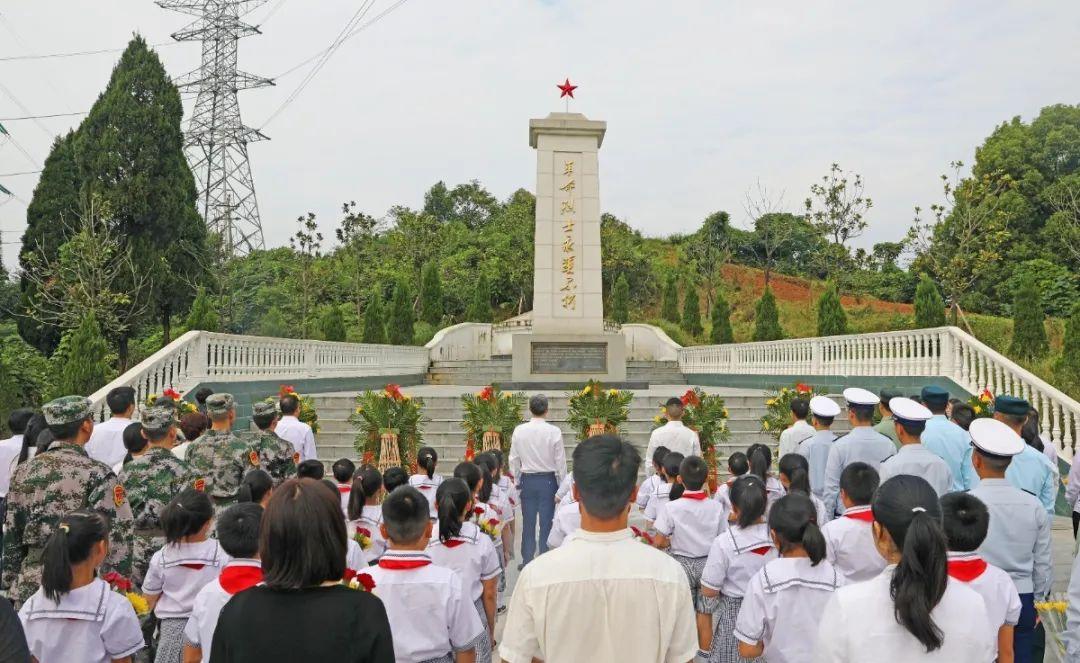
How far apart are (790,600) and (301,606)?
1.94 meters

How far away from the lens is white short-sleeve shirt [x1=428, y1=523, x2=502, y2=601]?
12.2ft

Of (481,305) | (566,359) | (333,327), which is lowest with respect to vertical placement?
(566,359)

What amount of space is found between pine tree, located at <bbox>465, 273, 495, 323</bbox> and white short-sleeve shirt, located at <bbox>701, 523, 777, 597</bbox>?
28144 mm

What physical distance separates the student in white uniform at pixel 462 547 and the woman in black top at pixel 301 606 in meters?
1.74

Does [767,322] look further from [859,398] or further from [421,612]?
[421,612]

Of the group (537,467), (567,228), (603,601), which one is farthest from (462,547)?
(567,228)

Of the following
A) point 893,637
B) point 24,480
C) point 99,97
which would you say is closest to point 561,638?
point 893,637

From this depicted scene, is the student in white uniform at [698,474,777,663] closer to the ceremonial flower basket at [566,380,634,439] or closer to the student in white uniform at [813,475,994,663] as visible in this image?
the student in white uniform at [813,475,994,663]

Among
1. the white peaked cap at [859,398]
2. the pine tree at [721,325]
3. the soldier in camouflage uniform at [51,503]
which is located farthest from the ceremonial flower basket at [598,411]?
the pine tree at [721,325]

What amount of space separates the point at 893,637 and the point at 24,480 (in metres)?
3.79

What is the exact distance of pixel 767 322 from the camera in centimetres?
2681

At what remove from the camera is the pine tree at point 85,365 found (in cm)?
1109

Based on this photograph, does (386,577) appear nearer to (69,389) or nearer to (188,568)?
(188,568)

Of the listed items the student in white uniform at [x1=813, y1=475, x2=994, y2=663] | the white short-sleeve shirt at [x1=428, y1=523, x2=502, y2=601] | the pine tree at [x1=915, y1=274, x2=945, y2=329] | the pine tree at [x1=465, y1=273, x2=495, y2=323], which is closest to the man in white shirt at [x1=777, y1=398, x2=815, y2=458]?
the white short-sleeve shirt at [x1=428, y1=523, x2=502, y2=601]
